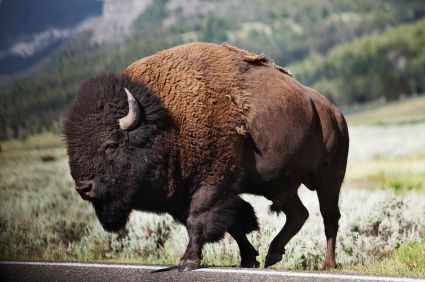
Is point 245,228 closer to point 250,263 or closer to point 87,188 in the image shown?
point 250,263

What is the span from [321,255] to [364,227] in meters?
1.00

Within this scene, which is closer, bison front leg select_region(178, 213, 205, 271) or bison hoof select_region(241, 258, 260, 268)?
bison front leg select_region(178, 213, 205, 271)

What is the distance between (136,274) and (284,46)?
3905 inches

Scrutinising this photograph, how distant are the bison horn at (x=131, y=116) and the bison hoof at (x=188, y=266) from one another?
3.74 feet

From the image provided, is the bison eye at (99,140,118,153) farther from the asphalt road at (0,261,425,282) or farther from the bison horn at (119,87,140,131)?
the asphalt road at (0,261,425,282)

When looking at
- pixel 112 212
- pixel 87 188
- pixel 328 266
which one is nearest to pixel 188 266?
pixel 112 212

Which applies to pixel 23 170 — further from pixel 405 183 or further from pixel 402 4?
pixel 402 4

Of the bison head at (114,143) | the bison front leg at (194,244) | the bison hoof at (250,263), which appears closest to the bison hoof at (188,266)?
the bison front leg at (194,244)

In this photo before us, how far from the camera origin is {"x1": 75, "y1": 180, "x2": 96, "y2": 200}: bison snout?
6473 millimetres

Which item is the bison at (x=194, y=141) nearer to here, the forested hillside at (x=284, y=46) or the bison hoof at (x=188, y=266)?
the bison hoof at (x=188, y=266)

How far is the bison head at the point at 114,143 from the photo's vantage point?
257 inches

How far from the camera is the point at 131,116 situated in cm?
652

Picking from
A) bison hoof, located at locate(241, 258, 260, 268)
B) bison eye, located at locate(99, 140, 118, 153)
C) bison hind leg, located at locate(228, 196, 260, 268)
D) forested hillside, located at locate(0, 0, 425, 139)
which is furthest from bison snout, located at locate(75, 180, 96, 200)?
forested hillside, located at locate(0, 0, 425, 139)

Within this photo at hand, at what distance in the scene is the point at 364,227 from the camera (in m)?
8.71
